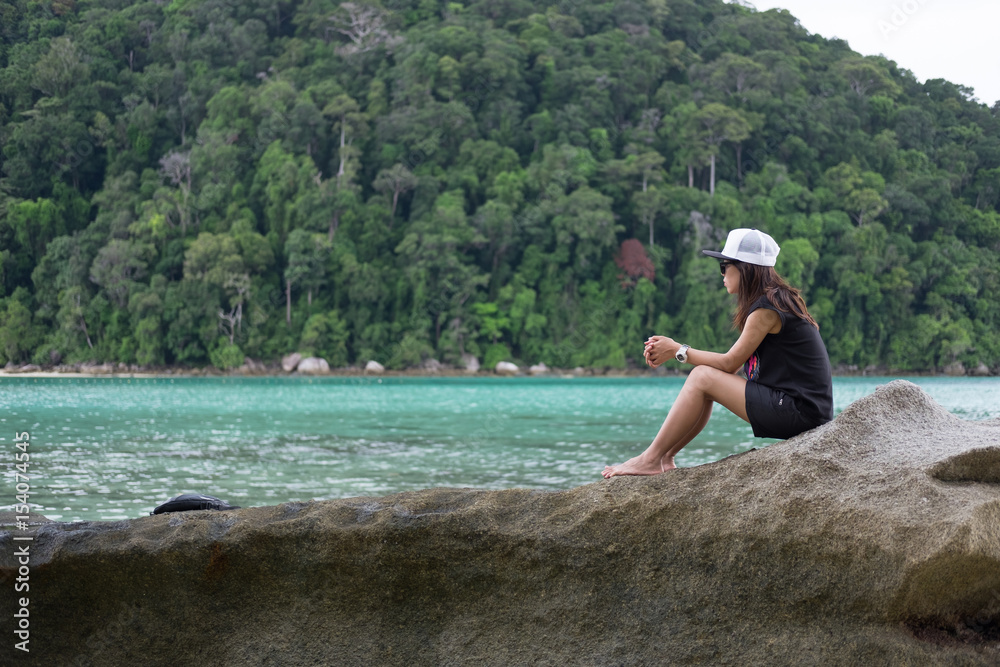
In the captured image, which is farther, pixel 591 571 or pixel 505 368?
pixel 505 368

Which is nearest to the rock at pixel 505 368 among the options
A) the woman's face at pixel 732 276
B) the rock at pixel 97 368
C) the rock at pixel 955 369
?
the rock at pixel 97 368

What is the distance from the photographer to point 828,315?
55625mm

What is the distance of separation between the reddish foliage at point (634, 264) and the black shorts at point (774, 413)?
2094 inches

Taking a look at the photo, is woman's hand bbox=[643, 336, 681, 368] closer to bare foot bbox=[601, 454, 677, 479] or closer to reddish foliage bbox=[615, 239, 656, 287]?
bare foot bbox=[601, 454, 677, 479]

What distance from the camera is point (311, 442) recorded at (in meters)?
17.2

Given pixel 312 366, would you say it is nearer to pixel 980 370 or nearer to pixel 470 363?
pixel 470 363

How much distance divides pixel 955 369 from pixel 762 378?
195 feet

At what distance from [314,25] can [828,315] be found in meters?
46.3

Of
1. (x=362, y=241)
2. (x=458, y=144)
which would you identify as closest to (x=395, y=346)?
(x=362, y=241)

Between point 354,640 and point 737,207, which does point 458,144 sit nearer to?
point 737,207

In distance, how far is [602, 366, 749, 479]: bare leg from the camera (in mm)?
3492

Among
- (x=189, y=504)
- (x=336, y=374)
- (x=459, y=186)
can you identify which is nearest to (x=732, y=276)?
(x=189, y=504)

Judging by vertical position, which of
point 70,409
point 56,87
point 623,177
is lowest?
point 70,409

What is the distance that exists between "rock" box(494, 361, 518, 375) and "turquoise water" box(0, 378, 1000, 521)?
61.8 feet
